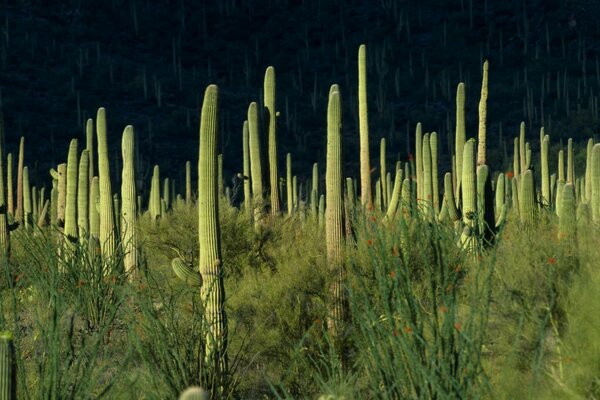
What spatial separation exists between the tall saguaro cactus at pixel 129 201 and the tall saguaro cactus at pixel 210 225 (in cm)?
366

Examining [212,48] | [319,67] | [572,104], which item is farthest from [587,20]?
[212,48]

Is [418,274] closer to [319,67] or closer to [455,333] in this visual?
[455,333]

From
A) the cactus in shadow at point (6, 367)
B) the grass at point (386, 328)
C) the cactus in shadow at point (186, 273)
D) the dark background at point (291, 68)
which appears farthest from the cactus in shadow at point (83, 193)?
the dark background at point (291, 68)

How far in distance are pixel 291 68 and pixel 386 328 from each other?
49616mm

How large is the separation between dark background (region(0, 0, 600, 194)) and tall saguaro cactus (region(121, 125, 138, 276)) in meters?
24.2

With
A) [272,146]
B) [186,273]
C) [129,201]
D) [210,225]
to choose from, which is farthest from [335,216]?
[272,146]

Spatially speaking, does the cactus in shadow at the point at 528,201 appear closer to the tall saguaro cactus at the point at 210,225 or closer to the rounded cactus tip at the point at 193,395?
the tall saguaro cactus at the point at 210,225

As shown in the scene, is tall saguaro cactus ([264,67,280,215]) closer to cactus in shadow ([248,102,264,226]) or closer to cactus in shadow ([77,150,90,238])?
cactus in shadow ([248,102,264,226])

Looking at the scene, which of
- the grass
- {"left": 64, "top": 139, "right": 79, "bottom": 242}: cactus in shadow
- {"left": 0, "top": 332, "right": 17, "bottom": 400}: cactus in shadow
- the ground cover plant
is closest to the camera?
{"left": 0, "top": 332, "right": 17, "bottom": 400}: cactus in shadow

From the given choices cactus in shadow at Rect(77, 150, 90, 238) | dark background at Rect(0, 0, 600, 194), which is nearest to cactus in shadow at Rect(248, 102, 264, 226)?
cactus in shadow at Rect(77, 150, 90, 238)

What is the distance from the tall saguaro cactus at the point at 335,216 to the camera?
9.88 m

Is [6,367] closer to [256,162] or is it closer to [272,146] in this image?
[256,162]

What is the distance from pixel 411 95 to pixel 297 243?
38.3 meters

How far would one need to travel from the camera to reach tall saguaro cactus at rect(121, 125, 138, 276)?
12.7 meters
